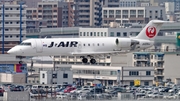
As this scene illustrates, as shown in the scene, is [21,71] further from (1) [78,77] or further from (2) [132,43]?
(2) [132,43]

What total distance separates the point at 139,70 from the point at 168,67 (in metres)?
6.27

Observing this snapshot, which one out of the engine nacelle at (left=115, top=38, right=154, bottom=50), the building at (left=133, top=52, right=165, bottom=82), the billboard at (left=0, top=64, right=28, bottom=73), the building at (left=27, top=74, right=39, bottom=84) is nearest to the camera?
the engine nacelle at (left=115, top=38, right=154, bottom=50)

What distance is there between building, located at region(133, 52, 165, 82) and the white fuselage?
54766 millimetres

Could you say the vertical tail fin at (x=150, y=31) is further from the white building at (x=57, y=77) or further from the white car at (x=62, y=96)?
the white building at (x=57, y=77)

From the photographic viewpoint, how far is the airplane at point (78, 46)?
107125 mm

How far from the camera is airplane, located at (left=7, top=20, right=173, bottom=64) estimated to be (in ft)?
351

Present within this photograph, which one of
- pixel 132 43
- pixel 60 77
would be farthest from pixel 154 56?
pixel 132 43

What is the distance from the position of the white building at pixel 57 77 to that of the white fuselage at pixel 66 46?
4468cm

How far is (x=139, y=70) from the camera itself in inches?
6378

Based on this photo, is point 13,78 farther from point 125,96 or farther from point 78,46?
point 78,46

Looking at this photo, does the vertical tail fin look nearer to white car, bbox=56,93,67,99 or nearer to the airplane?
the airplane

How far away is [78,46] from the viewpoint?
357ft

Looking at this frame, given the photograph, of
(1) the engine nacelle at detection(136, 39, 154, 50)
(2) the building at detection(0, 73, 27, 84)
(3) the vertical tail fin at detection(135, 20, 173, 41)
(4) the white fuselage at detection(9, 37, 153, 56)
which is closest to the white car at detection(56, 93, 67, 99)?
(4) the white fuselage at detection(9, 37, 153, 56)

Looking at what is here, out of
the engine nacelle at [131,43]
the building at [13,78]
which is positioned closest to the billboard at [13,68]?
the building at [13,78]
